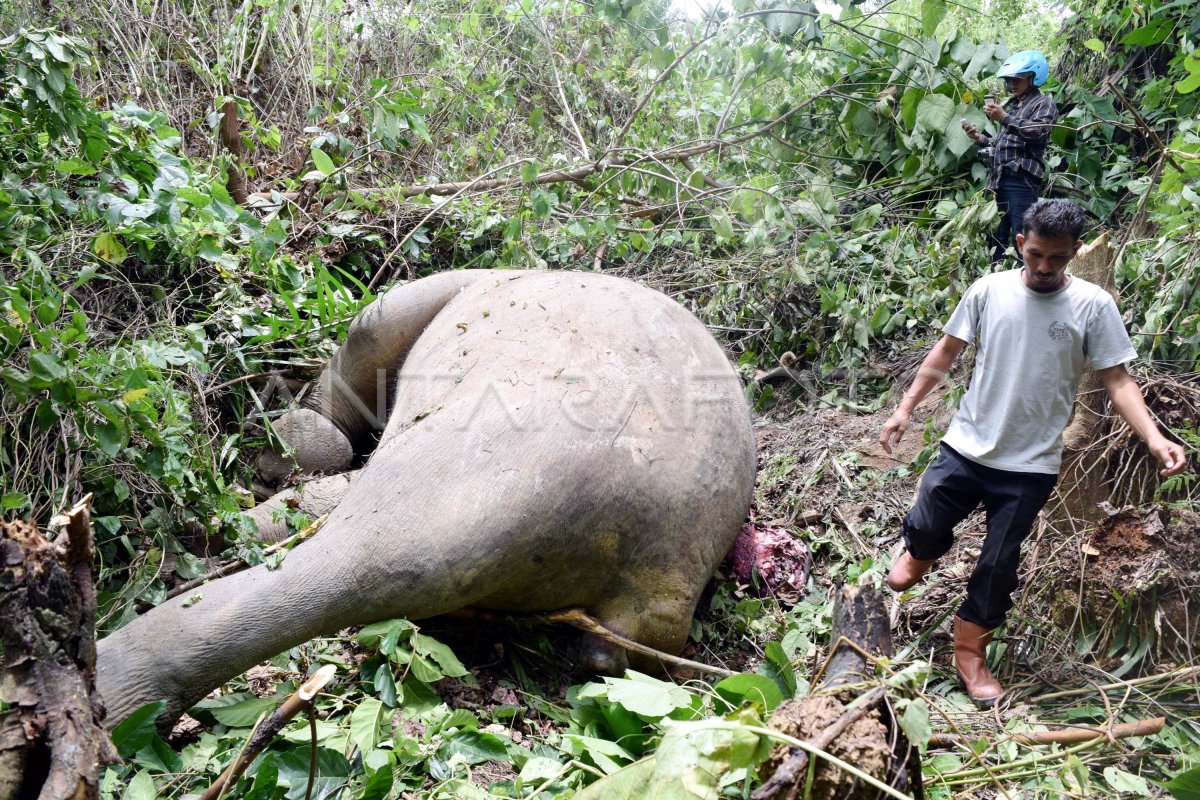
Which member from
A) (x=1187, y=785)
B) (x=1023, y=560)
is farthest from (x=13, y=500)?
(x=1023, y=560)

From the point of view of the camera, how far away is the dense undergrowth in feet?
8.59

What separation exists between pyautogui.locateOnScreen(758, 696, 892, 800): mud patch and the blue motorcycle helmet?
4421 mm

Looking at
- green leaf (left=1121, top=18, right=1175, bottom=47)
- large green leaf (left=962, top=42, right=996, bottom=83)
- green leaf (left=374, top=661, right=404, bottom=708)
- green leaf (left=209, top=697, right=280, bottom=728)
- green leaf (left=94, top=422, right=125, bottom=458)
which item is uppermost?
green leaf (left=1121, top=18, right=1175, bottom=47)

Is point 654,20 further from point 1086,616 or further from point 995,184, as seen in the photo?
point 1086,616

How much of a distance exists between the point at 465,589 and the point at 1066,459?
209cm

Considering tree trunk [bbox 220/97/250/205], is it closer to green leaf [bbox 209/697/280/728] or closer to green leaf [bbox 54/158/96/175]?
green leaf [bbox 54/158/96/175]

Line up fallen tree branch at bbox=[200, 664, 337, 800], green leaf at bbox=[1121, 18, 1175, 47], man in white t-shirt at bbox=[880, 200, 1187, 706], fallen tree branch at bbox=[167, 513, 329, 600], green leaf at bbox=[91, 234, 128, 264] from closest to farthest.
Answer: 1. fallen tree branch at bbox=[200, 664, 337, 800]
2. fallen tree branch at bbox=[167, 513, 329, 600]
3. man in white t-shirt at bbox=[880, 200, 1187, 706]
4. green leaf at bbox=[91, 234, 128, 264]
5. green leaf at bbox=[1121, 18, 1175, 47]

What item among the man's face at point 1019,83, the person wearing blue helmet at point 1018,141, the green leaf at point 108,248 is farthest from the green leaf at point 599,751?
the man's face at point 1019,83

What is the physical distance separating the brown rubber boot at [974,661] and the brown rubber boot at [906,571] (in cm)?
22

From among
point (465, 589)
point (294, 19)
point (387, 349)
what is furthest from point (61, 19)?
point (465, 589)

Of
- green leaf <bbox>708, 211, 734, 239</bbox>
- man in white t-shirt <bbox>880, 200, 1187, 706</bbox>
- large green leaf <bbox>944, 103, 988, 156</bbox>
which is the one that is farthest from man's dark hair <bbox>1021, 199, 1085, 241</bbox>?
large green leaf <bbox>944, 103, 988, 156</bbox>

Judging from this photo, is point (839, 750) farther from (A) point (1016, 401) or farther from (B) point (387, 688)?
(A) point (1016, 401)

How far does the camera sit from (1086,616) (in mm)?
3051

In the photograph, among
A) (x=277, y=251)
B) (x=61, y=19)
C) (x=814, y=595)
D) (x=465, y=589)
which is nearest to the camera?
(x=465, y=589)
